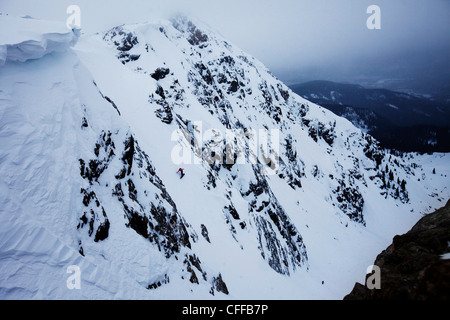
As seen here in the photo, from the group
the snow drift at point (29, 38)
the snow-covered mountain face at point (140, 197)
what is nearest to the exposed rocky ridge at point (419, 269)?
the snow-covered mountain face at point (140, 197)

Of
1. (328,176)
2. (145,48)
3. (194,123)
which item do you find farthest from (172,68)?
(328,176)

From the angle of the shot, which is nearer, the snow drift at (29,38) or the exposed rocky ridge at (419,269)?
the exposed rocky ridge at (419,269)

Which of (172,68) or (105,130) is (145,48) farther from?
(105,130)

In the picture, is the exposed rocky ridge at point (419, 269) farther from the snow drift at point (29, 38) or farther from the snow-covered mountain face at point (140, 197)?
the snow drift at point (29, 38)

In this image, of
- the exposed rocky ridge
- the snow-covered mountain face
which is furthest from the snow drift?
the exposed rocky ridge

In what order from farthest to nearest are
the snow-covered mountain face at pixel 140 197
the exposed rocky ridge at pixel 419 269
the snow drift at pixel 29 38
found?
the snow drift at pixel 29 38 < the snow-covered mountain face at pixel 140 197 < the exposed rocky ridge at pixel 419 269

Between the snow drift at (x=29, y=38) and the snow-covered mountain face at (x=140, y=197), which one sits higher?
the snow drift at (x=29, y=38)

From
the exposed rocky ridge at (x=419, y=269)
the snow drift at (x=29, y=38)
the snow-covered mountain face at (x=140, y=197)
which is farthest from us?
the snow drift at (x=29, y=38)
